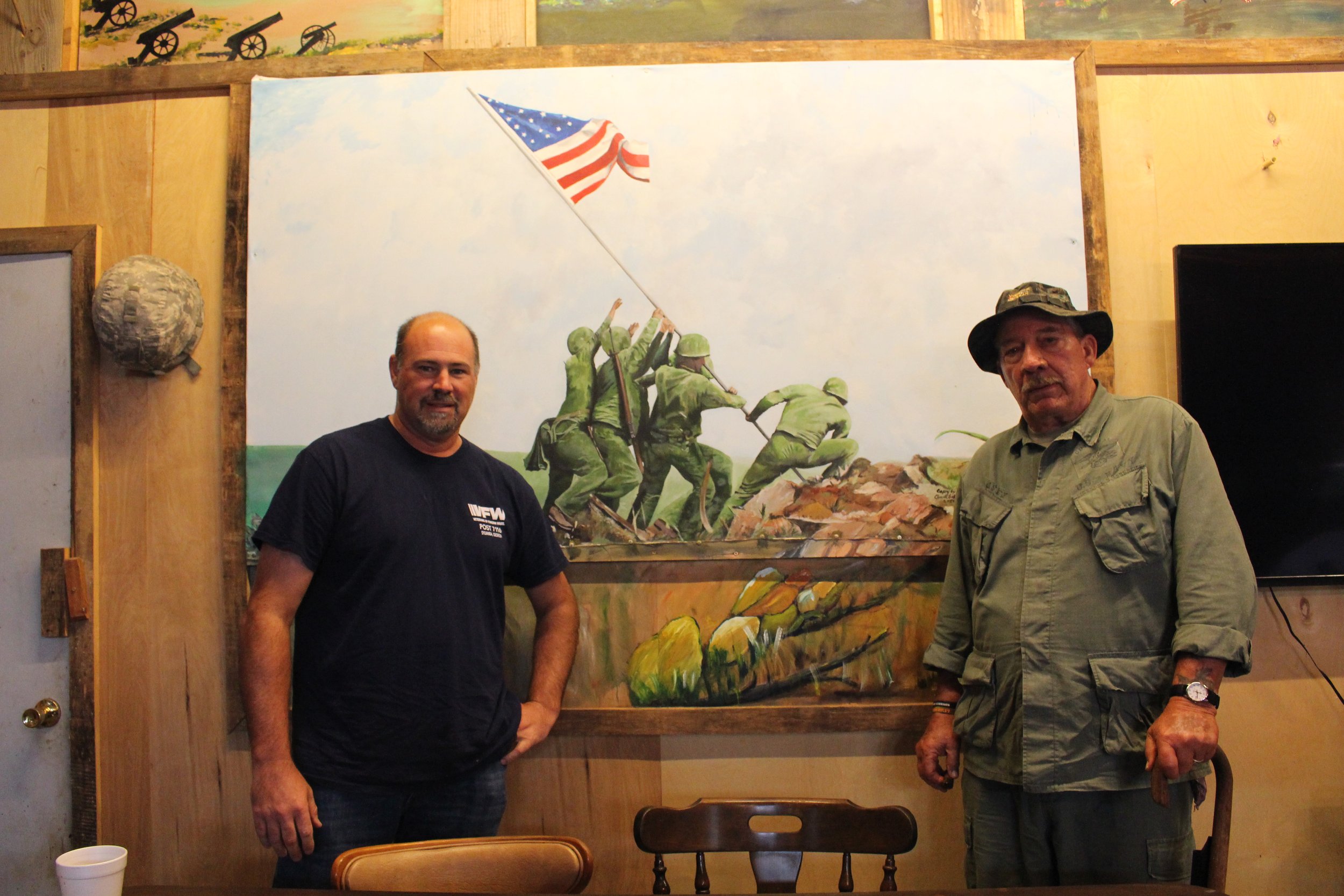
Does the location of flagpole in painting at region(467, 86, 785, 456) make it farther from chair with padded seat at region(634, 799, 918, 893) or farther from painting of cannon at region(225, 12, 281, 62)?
chair with padded seat at region(634, 799, 918, 893)

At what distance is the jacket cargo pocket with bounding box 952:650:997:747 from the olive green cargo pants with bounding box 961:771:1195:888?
0.34 feet

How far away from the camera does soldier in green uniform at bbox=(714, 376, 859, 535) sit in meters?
2.22

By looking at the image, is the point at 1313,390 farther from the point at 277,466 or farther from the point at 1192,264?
the point at 277,466

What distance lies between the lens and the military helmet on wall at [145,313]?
218 centimetres

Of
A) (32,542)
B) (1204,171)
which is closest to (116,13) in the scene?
(32,542)

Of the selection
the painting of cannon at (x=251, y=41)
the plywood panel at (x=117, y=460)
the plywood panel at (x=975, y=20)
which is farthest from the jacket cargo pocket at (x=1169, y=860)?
the painting of cannon at (x=251, y=41)

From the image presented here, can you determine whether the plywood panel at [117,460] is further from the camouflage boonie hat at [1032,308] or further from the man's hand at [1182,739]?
the man's hand at [1182,739]

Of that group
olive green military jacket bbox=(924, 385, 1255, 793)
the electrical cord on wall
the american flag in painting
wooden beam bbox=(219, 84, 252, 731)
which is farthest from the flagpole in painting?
the electrical cord on wall

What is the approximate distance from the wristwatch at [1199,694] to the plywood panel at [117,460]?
8.00 feet

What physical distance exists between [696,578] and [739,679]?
0.92ft

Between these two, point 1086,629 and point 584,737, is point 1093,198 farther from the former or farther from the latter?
point 584,737

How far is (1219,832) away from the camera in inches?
65.2

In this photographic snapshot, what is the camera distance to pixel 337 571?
6.06 ft

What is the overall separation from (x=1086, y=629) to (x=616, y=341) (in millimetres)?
1288
